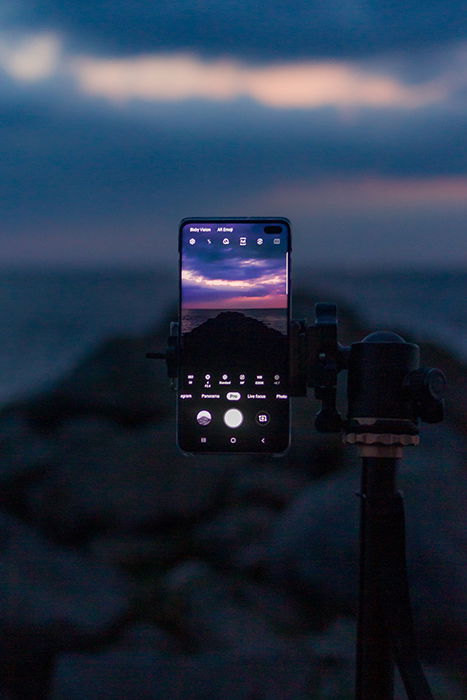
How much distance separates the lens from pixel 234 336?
128cm

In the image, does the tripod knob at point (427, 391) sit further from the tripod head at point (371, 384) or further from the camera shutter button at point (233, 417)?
the camera shutter button at point (233, 417)

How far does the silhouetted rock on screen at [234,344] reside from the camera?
1254mm

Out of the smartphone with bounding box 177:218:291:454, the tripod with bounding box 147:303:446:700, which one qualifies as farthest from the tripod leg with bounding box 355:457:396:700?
the smartphone with bounding box 177:218:291:454

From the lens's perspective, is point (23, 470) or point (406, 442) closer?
point (406, 442)

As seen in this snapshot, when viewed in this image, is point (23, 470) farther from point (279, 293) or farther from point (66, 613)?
point (279, 293)

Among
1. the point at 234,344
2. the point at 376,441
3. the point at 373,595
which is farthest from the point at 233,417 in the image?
the point at 373,595

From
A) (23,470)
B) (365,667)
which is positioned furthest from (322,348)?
(23,470)

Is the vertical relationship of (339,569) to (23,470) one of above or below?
below

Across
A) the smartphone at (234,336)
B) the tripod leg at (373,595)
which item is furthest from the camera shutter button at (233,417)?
the tripod leg at (373,595)

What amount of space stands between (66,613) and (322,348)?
119 centimetres

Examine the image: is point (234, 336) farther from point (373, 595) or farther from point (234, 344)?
point (373, 595)

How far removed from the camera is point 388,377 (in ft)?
3.91

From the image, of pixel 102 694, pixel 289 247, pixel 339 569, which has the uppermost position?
pixel 289 247

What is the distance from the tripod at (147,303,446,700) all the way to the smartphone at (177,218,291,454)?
0.05 m
